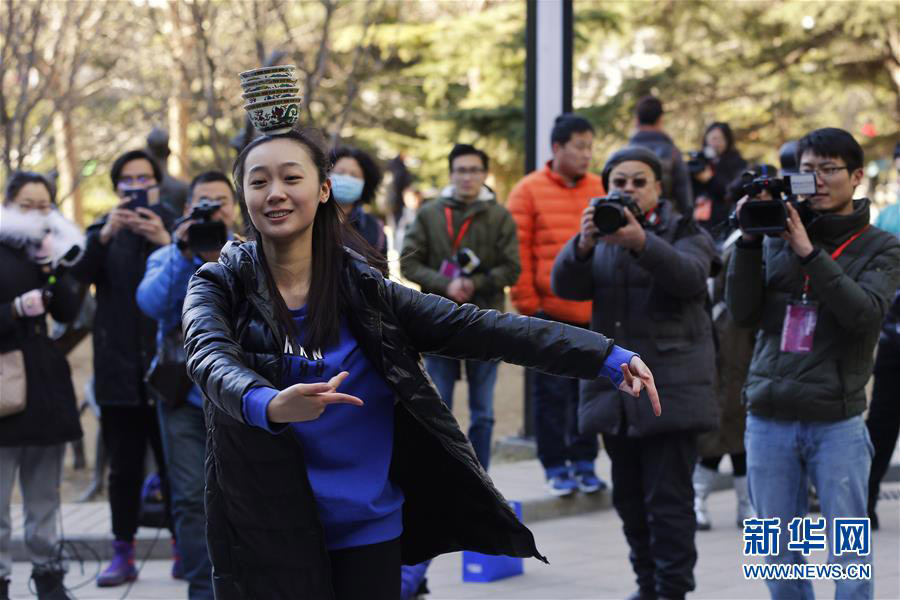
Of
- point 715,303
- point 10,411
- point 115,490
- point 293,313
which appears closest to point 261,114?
point 293,313

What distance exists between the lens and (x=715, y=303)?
29.7 feet

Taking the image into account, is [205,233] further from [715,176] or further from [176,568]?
[715,176]

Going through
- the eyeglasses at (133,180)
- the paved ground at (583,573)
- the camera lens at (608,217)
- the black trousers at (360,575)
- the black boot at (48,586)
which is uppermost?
the eyeglasses at (133,180)

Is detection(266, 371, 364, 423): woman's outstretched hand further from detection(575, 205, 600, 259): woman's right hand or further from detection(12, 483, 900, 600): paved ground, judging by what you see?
detection(12, 483, 900, 600): paved ground

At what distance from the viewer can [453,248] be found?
9289 mm

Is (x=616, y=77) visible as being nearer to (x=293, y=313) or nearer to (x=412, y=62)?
(x=412, y=62)

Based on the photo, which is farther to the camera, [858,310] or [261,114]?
[858,310]

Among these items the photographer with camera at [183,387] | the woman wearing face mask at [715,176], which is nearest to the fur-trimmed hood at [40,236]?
the photographer with camera at [183,387]

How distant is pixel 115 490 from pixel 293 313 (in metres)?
4.38

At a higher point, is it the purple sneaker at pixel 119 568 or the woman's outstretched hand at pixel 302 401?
the woman's outstretched hand at pixel 302 401

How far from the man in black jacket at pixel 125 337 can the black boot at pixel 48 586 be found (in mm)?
745

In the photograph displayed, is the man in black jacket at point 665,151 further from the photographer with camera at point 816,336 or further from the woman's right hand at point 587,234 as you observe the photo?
the photographer with camera at point 816,336

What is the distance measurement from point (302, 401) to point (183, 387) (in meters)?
3.63

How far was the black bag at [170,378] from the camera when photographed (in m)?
6.78
